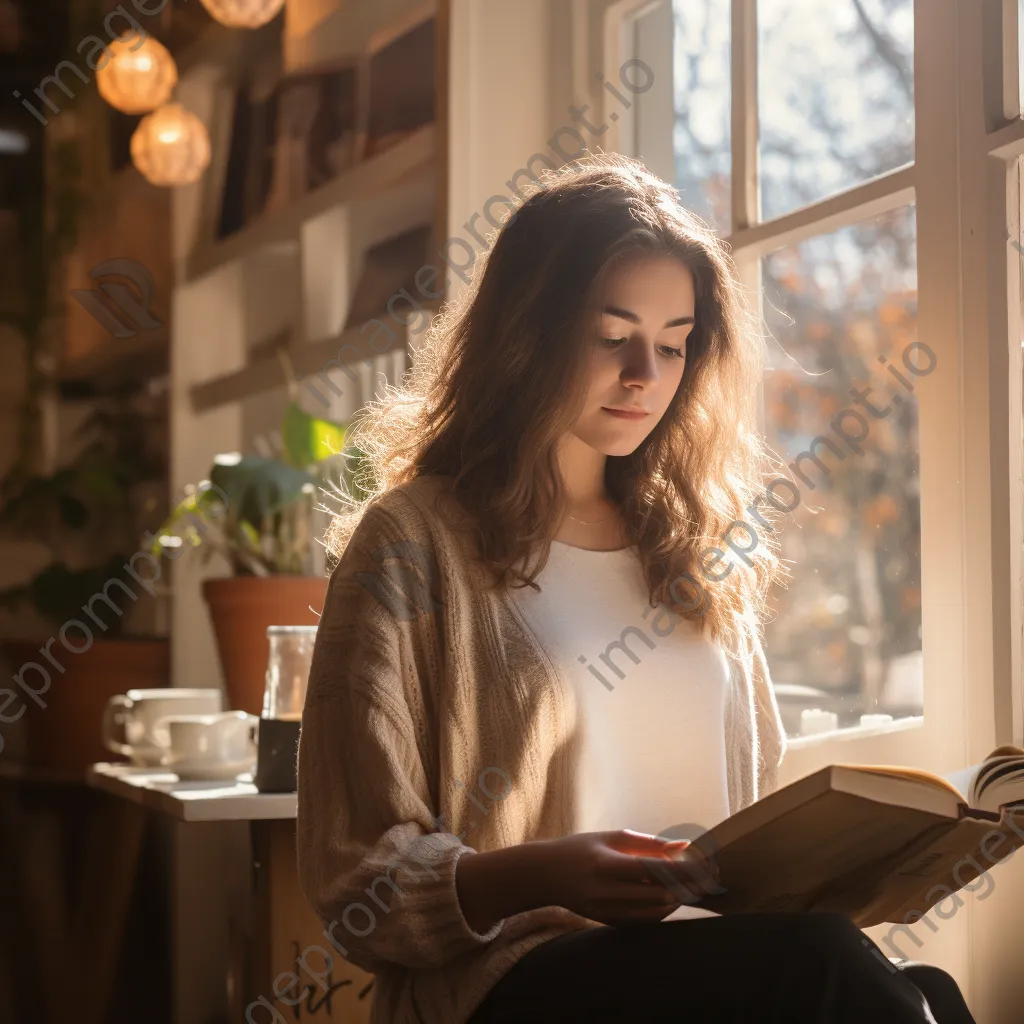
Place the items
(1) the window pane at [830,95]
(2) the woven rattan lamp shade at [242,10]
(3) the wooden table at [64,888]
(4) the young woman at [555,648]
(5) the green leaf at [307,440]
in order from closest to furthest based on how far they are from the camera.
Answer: (4) the young woman at [555,648] < (1) the window pane at [830,95] < (5) the green leaf at [307,440] < (2) the woven rattan lamp shade at [242,10] < (3) the wooden table at [64,888]

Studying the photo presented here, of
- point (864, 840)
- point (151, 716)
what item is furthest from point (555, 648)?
point (151, 716)

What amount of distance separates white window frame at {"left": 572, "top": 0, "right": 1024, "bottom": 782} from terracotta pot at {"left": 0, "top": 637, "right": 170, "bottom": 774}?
1.88 metres

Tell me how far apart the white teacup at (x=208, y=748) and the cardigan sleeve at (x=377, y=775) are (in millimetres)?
681

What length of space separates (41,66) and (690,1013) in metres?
3.48

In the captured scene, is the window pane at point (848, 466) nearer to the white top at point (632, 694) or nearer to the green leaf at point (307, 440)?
the white top at point (632, 694)

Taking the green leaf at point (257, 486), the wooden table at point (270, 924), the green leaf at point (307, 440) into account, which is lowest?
the wooden table at point (270, 924)

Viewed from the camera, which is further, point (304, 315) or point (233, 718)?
point (304, 315)

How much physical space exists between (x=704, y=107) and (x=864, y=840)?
45.4 inches

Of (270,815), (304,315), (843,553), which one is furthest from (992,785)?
(304,315)

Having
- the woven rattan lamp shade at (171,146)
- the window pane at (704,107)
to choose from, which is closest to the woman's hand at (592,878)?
the window pane at (704,107)

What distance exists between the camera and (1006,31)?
1241mm

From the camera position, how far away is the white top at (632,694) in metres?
1.15

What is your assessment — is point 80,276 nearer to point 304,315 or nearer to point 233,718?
point 304,315

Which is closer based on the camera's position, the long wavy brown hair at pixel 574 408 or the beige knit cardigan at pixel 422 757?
the beige knit cardigan at pixel 422 757
